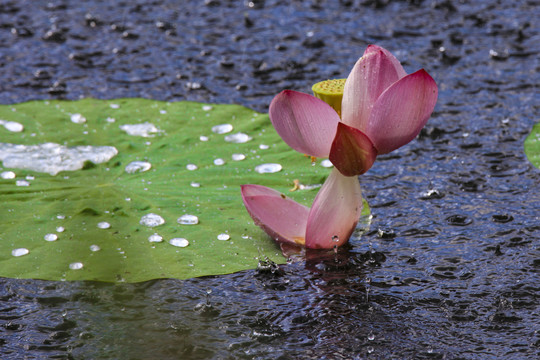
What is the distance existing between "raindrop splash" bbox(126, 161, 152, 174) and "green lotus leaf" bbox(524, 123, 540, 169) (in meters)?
1.36

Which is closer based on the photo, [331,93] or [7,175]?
[331,93]

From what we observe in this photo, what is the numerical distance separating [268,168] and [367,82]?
72 centimetres

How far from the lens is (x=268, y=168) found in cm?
239

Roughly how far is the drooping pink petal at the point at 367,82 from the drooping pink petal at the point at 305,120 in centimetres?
6

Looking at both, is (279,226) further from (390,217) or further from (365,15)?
(365,15)

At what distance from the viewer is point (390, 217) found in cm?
232

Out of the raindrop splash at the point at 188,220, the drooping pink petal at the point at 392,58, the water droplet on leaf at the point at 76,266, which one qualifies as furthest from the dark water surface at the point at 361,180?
the drooping pink petal at the point at 392,58

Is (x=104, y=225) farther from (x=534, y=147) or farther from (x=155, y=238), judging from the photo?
(x=534, y=147)

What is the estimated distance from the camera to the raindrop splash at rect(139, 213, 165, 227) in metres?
2.08

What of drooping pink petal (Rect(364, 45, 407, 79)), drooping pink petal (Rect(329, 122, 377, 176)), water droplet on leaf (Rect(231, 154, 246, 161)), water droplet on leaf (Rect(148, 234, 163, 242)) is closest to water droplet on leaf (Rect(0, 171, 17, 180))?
water droplet on leaf (Rect(148, 234, 163, 242))

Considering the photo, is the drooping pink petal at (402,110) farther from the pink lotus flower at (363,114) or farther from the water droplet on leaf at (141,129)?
the water droplet on leaf at (141,129)

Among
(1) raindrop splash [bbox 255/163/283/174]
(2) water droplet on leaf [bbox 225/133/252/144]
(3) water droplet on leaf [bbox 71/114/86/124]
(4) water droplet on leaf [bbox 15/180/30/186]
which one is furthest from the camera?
(3) water droplet on leaf [bbox 71/114/86/124]

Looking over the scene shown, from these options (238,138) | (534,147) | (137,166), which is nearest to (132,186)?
(137,166)

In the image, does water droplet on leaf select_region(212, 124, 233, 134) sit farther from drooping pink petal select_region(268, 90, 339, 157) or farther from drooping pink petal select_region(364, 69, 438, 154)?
drooping pink petal select_region(364, 69, 438, 154)
